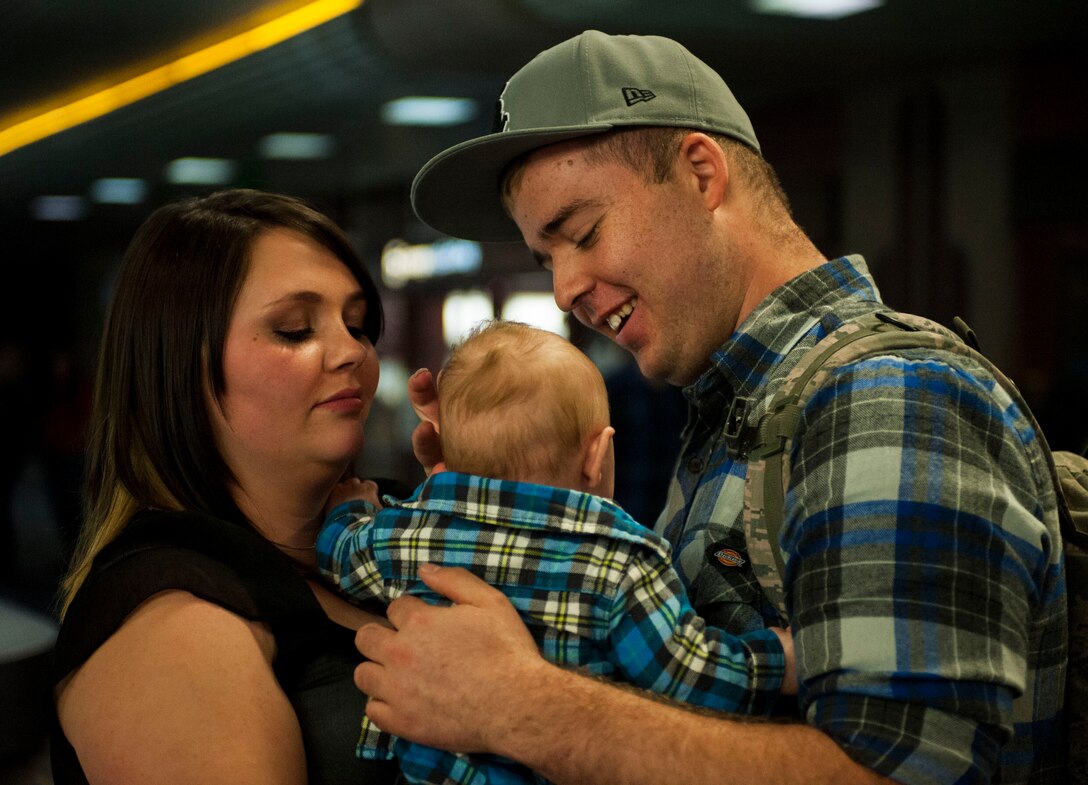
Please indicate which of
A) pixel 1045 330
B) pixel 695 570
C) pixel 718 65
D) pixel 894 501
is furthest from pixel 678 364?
pixel 718 65

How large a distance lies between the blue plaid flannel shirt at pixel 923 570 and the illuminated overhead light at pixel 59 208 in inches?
281

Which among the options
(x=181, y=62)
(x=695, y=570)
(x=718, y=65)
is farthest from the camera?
(x=181, y=62)

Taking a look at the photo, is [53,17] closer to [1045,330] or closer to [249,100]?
[249,100]

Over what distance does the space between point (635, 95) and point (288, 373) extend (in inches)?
28.1

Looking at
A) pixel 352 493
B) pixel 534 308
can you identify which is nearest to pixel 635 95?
pixel 352 493

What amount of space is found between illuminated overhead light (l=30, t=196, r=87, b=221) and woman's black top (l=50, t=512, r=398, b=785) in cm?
655

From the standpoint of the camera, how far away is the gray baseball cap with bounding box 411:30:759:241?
161 cm

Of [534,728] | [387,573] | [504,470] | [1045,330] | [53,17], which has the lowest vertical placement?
[1045,330]

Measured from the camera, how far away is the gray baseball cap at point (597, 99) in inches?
63.3

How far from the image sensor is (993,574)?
3.69 feet

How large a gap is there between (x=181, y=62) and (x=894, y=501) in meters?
6.49

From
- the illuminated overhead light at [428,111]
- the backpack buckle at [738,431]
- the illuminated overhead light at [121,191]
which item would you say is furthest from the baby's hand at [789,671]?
the illuminated overhead light at [121,191]

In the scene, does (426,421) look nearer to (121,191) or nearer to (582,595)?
(582,595)

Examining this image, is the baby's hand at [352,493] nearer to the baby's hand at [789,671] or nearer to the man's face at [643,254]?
the man's face at [643,254]
